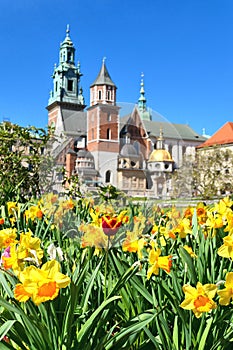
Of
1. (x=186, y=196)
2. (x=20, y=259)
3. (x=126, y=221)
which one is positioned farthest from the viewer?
(x=186, y=196)

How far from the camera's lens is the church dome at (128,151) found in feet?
→ 7.96

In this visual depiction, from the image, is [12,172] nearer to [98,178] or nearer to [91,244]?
[98,178]

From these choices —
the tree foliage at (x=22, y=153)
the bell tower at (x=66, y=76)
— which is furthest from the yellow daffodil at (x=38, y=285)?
the bell tower at (x=66, y=76)

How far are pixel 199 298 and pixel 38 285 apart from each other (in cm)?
49

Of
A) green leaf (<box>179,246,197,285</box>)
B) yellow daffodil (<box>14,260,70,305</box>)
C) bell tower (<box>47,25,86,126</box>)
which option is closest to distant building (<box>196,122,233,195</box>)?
green leaf (<box>179,246,197,285</box>)

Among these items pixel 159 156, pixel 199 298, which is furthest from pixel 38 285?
pixel 159 156

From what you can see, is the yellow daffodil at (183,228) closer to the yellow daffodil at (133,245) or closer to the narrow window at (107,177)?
the yellow daffodil at (133,245)

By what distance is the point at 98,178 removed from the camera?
259cm

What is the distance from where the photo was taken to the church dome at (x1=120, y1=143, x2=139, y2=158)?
7.96ft

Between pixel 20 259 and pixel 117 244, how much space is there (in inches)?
27.2

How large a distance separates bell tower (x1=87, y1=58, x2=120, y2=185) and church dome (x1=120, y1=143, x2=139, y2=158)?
0.12 ft

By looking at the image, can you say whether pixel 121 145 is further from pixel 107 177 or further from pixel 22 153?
pixel 22 153

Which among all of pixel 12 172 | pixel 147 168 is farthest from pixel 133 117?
pixel 12 172

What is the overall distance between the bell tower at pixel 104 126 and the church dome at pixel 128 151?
38 millimetres
